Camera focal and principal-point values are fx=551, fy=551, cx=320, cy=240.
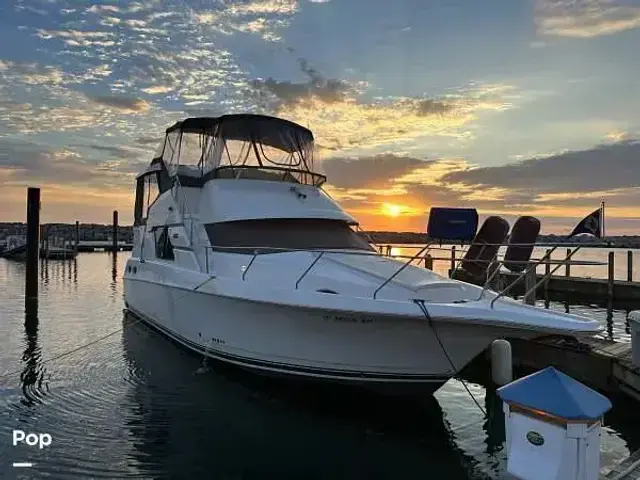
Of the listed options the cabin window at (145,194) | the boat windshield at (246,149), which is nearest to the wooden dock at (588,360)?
the boat windshield at (246,149)

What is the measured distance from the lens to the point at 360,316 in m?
6.83

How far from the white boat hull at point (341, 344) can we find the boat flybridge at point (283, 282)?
0.02 m

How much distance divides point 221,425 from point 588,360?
232 inches

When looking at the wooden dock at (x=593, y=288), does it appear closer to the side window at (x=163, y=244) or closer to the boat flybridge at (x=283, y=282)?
the boat flybridge at (x=283, y=282)

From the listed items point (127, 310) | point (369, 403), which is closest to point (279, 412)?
point (369, 403)

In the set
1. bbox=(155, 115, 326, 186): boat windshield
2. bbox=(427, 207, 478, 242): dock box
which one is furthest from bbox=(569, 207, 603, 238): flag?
bbox=(155, 115, 326, 186): boat windshield

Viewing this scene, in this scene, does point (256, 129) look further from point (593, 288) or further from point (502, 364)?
point (593, 288)

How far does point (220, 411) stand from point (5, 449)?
2561 millimetres

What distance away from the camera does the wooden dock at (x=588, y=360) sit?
8.20 metres

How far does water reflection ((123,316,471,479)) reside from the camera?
19.7 ft

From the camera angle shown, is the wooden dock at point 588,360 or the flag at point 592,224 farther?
the flag at point 592,224

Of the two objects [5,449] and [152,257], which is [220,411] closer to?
[5,449]

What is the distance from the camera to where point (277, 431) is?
688cm

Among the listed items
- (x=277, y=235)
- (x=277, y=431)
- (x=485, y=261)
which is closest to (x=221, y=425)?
(x=277, y=431)
